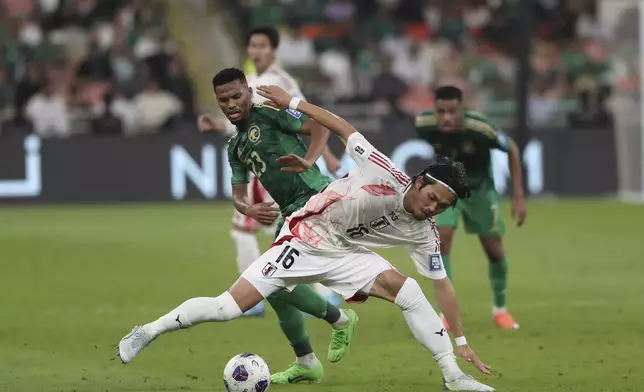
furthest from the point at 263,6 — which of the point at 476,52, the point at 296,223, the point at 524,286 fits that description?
the point at 296,223

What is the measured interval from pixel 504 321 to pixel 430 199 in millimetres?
3693

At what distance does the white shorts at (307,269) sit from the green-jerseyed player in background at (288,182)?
27.8 inches

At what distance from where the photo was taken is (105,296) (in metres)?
12.9

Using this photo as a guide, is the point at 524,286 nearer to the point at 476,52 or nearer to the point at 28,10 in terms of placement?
the point at 476,52

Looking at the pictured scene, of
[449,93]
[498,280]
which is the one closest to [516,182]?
[498,280]

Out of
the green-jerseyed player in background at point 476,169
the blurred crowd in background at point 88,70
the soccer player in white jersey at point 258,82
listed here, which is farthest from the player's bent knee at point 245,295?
the blurred crowd in background at point 88,70

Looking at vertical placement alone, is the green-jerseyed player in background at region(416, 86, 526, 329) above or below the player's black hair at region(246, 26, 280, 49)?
below

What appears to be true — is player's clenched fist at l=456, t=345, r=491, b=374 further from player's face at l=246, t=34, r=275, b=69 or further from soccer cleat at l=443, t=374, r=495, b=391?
player's face at l=246, t=34, r=275, b=69

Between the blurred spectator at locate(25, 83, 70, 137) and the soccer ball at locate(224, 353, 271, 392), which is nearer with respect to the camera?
the soccer ball at locate(224, 353, 271, 392)

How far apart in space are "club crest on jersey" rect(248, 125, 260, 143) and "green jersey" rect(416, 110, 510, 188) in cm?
265

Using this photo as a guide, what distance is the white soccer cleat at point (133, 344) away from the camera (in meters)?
7.61

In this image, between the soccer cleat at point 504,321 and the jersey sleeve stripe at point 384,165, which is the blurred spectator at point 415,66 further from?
the jersey sleeve stripe at point 384,165

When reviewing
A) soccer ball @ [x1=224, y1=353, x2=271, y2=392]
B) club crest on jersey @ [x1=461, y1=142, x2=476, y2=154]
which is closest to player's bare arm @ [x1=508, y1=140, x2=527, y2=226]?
club crest on jersey @ [x1=461, y1=142, x2=476, y2=154]

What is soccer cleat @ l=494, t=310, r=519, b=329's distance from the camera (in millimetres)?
10828
